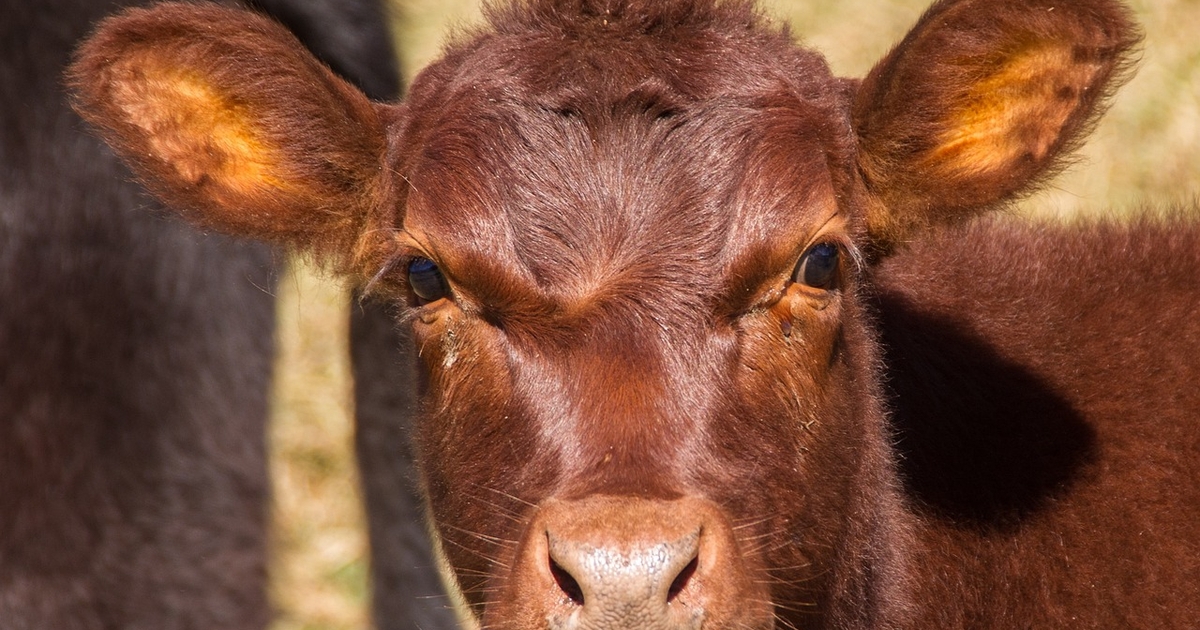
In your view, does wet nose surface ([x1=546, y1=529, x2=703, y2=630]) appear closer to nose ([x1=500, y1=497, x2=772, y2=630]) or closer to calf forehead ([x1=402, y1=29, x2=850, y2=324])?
nose ([x1=500, y1=497, x2=772, y2=630])

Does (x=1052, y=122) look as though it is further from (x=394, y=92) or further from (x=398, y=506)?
(x=398, y=506)

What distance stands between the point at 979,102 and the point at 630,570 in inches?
67.9

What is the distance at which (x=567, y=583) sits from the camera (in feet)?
9.80

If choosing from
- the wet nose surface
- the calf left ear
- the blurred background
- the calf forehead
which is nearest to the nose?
the wet nose surface

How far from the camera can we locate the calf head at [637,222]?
3.20m

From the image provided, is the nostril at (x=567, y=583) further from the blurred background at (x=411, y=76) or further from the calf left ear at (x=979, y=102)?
the blurred background at (x=411, y=76)

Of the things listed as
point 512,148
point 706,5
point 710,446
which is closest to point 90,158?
point 512,148

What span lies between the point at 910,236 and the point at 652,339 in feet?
3.39

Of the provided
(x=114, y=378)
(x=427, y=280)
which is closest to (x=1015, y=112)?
(x=427, y=280)

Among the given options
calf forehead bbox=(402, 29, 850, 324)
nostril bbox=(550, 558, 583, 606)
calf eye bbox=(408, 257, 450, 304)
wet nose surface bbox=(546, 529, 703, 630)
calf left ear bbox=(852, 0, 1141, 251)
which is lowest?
calf eye bbox=(408, 257, 450, 304)

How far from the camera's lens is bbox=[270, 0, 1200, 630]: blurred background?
7.98m

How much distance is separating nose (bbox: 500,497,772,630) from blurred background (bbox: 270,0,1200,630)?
4.62m

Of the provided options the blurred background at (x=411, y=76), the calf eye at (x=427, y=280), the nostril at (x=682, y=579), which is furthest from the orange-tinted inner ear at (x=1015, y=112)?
the blurred background at (x=411, y=76)

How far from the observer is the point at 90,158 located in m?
4.66
